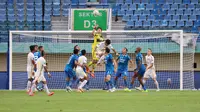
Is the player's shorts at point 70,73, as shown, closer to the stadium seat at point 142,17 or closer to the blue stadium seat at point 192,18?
the stadium seat at point 142,17

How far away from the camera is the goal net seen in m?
26.4

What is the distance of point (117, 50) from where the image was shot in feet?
87.9

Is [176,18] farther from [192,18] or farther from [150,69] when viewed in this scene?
[150,69]

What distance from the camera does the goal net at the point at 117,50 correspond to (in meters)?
26.4

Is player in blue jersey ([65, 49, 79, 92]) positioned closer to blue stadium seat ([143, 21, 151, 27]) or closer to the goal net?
the goal net

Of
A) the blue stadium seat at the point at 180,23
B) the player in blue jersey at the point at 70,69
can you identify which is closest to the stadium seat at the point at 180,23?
the blue stadium seat at the point at 180,23

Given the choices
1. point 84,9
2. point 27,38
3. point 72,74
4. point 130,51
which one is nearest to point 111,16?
point 84,9

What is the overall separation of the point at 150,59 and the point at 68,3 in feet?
30.7

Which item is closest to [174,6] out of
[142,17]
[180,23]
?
[180,23]

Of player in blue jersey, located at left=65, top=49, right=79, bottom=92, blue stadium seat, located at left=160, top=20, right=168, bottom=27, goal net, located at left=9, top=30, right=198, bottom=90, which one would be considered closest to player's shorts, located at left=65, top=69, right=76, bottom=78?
player in blue jersey, located at left=65, top=49, right=79, bottom=92

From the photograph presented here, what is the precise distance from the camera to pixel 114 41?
27109 millimetres

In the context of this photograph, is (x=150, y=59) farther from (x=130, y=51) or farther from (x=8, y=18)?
(x=8, y=18)

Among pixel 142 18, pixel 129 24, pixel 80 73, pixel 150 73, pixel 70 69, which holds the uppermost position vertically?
pixel 142 18

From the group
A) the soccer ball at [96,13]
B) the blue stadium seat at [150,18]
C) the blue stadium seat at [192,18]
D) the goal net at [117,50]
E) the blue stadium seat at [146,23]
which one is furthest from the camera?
the blue stadium seat at [192,18]
